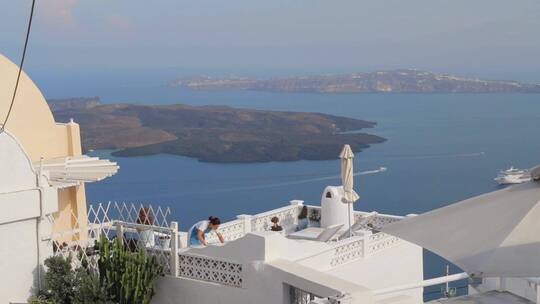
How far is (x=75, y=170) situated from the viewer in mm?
10867

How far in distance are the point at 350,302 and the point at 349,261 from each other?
3.60 meters

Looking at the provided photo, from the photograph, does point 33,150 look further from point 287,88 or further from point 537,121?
point 287,88

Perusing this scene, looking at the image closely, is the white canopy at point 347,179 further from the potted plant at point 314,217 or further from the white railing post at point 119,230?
the white railing post at point 119,230

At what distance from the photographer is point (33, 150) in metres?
12.2

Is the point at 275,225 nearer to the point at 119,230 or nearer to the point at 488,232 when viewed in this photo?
the point at 119,230

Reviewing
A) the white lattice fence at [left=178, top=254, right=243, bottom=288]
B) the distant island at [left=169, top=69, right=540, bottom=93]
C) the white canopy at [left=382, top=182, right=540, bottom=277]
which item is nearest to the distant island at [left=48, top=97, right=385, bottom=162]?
the distant island at [left=169, top=69, right=540, bottom=93]

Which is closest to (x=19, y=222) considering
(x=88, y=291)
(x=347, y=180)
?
(x=88, y=291)

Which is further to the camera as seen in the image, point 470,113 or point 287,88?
point 287,88

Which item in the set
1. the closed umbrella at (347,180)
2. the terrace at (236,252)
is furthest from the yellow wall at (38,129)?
the closed umbrella at (347,180)

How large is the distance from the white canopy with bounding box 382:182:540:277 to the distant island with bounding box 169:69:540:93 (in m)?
124

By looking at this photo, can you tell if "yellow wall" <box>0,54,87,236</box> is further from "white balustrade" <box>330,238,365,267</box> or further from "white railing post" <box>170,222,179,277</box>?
"white balustrade" <box>330,238,365,267</box>

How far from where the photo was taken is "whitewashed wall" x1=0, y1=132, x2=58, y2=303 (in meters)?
9.35

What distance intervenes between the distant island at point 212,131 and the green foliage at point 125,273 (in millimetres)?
57145

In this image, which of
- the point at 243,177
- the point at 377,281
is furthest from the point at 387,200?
the point at 377,281
